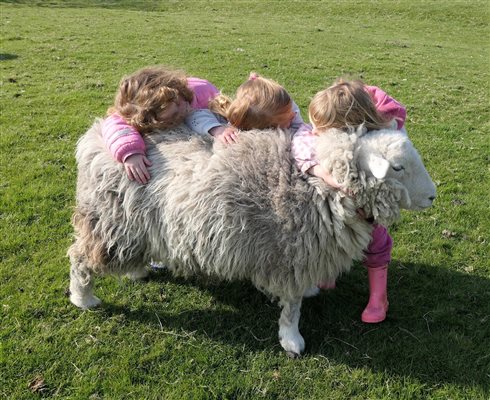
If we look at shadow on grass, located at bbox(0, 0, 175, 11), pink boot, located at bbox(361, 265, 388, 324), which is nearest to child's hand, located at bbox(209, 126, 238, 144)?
pink boot, located at bbox(361, 265, 388, 324)

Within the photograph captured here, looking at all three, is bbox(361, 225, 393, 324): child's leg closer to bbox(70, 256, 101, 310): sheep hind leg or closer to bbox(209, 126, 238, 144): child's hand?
bbox(209, 126, 238, 144): child's hand

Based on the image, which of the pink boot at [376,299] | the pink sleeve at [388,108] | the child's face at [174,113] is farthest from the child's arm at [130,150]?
the pink boot at [376,299]

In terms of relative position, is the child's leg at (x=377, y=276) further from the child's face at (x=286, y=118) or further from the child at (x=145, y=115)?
the child at (x=145, y=115)

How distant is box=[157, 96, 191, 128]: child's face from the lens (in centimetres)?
386

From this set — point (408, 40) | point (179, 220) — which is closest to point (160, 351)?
point (179, 220)

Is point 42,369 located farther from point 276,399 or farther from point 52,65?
point 52,65

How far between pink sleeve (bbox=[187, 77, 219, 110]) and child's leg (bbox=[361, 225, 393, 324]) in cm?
199

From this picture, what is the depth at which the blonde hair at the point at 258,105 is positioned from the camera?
3.73 m

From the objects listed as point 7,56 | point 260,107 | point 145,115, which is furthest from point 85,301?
point 7,56

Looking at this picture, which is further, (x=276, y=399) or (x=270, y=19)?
(x=270, y=19)

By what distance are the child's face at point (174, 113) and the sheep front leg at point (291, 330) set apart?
69.6 inches

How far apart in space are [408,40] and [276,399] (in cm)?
1890

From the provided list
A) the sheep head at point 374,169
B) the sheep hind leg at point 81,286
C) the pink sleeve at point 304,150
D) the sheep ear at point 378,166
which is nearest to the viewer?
the sheep ear at point 378,166

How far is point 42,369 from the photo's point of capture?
3730 mm
